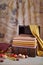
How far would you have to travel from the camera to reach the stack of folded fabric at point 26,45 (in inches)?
73.1

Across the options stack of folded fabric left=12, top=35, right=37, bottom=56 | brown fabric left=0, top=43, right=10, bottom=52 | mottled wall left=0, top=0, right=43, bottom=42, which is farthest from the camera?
mottled wall left=0, top=0, right=43, bottom=42

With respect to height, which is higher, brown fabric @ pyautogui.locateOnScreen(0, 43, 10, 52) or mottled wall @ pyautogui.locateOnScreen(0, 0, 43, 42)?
mottled wall @ pyautogui.locateOnScreen(0, 0, 43, 42)

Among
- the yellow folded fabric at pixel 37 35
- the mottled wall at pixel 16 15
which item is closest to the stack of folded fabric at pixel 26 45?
the yellow folded fabric at pixel 37 35

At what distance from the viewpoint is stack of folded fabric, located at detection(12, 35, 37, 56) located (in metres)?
1.86

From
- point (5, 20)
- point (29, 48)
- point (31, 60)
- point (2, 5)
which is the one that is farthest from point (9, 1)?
point (31, 60)

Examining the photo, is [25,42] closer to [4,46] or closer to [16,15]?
[4,46]

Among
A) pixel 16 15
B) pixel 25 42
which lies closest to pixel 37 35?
pixel 25 42

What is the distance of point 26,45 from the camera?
1885 millimetres

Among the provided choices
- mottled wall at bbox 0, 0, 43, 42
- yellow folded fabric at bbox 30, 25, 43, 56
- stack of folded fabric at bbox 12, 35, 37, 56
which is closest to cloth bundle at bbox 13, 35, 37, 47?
stack of folded fabric at bbox 12, 35, 37, 56

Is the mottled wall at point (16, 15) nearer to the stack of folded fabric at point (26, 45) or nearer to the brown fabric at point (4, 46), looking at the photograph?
the brown fabric at point (4, 46)

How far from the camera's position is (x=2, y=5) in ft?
7.00

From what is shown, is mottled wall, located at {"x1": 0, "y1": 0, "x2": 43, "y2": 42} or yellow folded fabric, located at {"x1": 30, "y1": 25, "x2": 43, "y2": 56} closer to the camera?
yellow folded fabric, located at {"x1": 30, "y1": 25, "x2": 43, "y2": 56}

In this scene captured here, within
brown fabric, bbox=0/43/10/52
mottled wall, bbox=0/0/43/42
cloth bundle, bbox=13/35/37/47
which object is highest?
A: mottled wall, bbox=0/0/43/42

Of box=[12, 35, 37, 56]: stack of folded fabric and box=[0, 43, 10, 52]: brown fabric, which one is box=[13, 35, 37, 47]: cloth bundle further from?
box=[0, 43, 10, 52]: brown fabric
